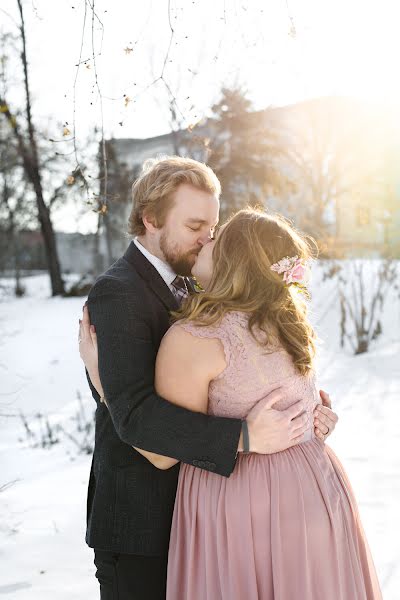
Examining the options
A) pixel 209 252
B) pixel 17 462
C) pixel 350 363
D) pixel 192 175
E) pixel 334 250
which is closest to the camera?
pixel 209 252

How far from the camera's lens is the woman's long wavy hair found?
2.23 m

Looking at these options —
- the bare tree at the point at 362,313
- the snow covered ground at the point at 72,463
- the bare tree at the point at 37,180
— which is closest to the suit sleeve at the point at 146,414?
the snow covered ground at the point at 72,463

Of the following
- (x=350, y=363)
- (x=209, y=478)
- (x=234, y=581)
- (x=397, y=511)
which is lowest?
(x=350, y=363)

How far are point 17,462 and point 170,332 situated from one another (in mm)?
4840

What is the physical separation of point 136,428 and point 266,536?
0.54 m

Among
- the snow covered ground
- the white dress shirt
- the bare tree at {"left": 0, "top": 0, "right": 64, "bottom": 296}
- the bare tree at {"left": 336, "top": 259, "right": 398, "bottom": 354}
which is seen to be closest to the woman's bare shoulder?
the white dress shirt

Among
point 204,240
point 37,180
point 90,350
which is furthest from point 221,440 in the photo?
point 37,180

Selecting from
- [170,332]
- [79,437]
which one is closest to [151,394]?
[170,332]

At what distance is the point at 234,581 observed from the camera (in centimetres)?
216

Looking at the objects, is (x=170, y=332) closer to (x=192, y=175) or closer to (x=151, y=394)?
(x=151, y=394)

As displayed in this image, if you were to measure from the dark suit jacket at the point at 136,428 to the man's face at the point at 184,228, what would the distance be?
12 cm

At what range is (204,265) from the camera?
243 centimetres

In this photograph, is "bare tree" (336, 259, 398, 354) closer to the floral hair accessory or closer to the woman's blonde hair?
the woman's blonde hair

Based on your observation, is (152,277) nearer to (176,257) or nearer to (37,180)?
(176,257)
